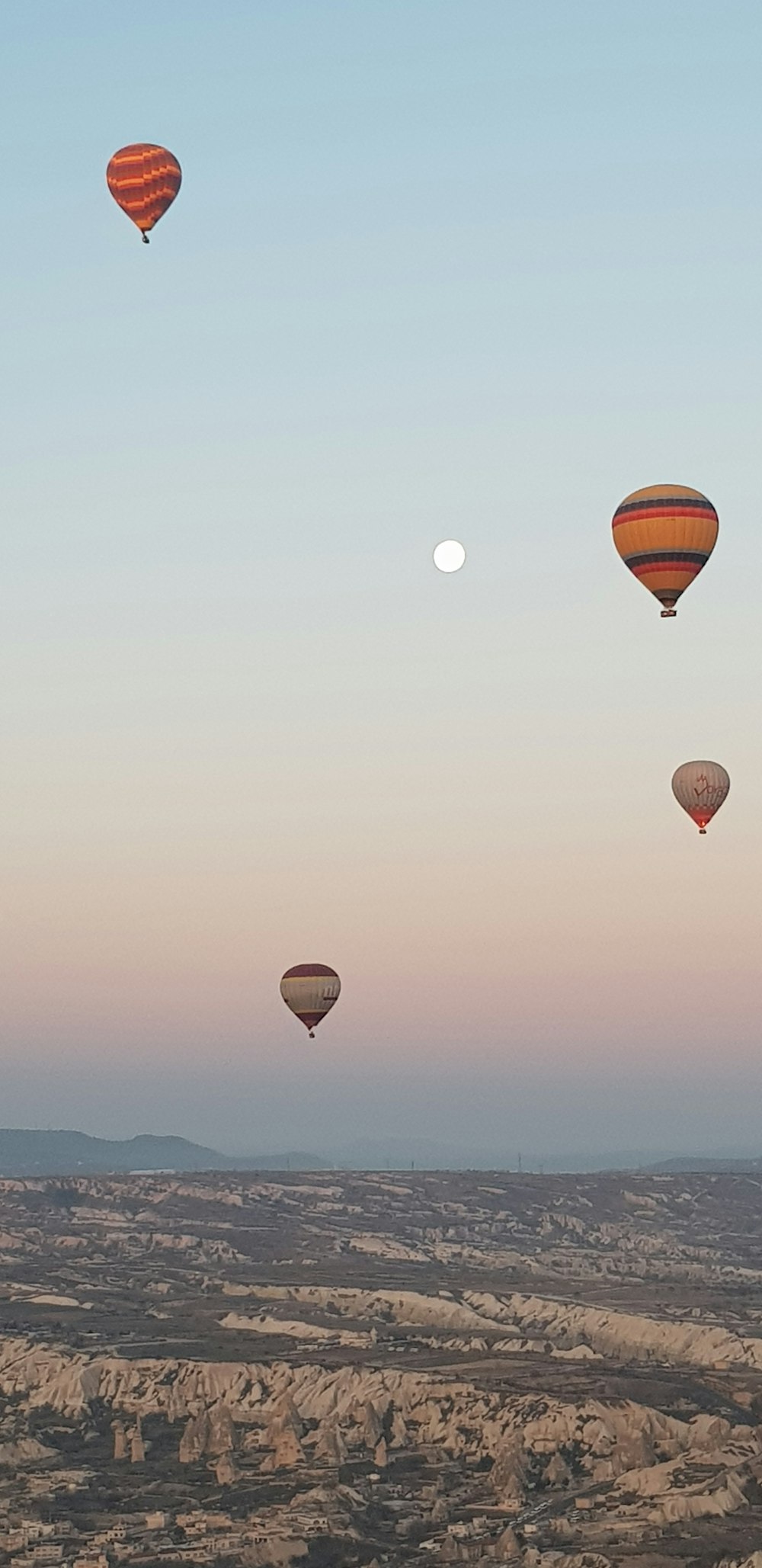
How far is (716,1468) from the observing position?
94188 millimetres

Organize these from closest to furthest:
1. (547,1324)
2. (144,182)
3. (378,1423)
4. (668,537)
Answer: (668,537) → (144,182) → (378,1423) → (547,1324)

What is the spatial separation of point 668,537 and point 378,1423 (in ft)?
179

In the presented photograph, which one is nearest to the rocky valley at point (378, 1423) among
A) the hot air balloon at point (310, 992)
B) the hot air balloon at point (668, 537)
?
the hot air balloon at point (310, 992)

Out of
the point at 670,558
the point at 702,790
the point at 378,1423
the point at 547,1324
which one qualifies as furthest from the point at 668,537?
the point at 547,1324

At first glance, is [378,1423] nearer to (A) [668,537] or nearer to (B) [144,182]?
(A) [668,537]

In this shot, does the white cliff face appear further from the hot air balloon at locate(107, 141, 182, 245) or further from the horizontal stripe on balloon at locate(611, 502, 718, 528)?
the hot air balloon at locate(107, 141, 182, 245)

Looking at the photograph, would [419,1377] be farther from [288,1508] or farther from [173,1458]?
[288,1508]

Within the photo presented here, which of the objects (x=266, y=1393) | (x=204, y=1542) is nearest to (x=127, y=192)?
(x=204, y=1542)

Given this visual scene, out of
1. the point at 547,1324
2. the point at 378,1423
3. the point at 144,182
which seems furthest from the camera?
the point at 547,1324

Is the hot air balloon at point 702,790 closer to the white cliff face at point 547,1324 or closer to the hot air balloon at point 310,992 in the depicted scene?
the hot air balloon at point 310,992

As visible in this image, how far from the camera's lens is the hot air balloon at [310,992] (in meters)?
115

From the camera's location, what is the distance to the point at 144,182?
312 ft

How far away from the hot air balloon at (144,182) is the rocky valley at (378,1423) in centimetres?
5907

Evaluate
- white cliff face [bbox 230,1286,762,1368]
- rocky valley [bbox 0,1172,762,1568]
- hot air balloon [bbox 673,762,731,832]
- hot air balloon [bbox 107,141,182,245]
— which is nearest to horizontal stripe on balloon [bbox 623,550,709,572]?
hot air balloon [bbox 673,762,731,832]
